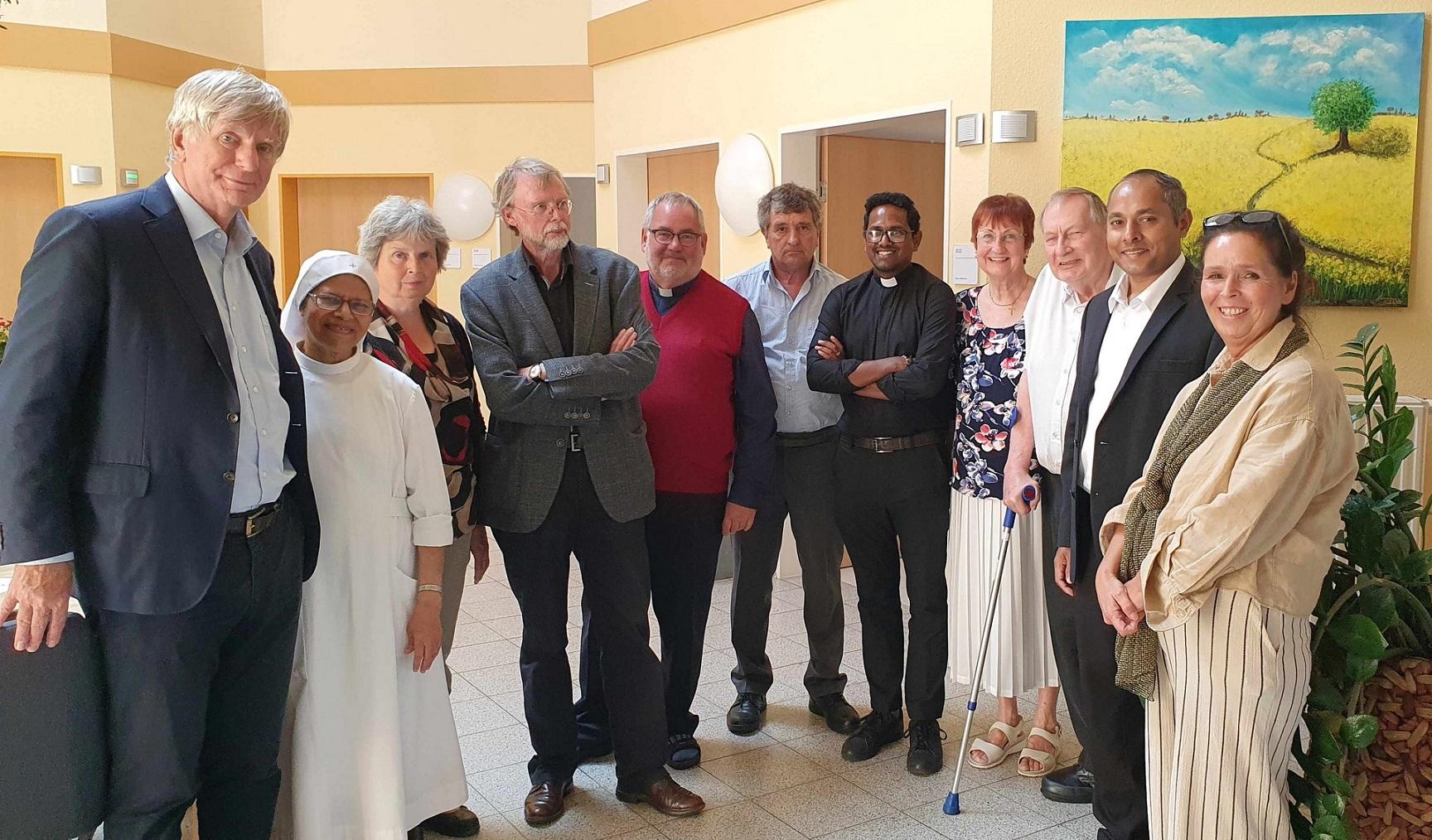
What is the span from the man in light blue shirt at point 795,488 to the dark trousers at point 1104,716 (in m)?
1.03

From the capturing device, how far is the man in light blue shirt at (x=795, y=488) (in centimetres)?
371

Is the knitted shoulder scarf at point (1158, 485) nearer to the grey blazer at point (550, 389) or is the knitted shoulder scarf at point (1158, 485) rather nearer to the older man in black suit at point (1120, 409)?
the older man in black suit at point (1120, 409)

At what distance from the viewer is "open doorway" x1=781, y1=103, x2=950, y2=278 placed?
18.6 ft

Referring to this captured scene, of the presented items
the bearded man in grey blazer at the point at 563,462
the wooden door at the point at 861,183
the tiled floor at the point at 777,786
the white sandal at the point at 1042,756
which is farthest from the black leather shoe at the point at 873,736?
the wooden door at the point at 861,183

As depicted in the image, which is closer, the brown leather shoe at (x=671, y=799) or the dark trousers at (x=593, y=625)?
the dark trousers at (x=593, y=625)

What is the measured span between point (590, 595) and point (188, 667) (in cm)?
121

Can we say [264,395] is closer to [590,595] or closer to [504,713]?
[590,595]

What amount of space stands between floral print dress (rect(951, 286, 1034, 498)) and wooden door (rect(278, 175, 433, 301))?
6.59 m

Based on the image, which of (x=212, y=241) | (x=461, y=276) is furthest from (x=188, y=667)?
(x=461, y=276)

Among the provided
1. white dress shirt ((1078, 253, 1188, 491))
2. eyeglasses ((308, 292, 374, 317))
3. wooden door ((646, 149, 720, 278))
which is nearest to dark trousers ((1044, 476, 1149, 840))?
white dress shirt ((1078, 253, 1188, 491))

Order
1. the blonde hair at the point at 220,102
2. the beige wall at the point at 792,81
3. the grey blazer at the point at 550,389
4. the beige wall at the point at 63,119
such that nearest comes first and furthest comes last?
1. the blonde hair at the point at 220,102
2. the grey blazer at the point at 550,389
3. the beige wall at the point at 792,81
4. the beige wall at the point at 63,119

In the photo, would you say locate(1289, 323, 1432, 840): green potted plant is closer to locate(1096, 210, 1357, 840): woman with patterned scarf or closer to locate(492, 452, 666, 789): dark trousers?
locate(1096, 210, 1357, 840): woman with patterned scarf

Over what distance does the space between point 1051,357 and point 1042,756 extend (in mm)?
1287

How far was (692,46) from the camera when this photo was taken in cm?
625
